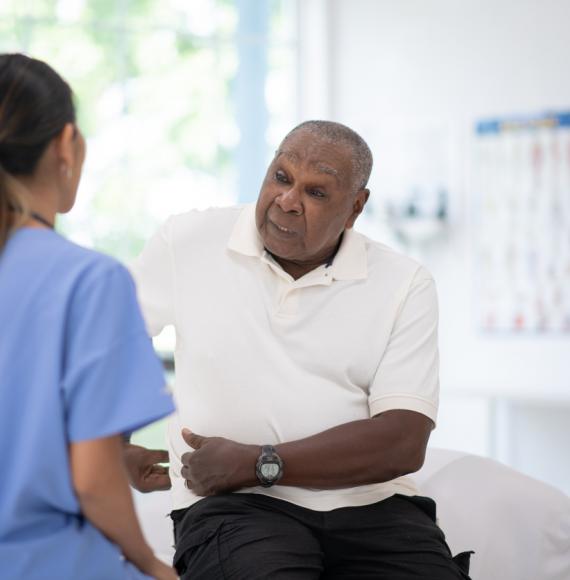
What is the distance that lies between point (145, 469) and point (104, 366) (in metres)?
0.85

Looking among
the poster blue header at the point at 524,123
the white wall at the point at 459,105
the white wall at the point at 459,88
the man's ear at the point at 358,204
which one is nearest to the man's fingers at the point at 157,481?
the man's ear at the point at 358,204

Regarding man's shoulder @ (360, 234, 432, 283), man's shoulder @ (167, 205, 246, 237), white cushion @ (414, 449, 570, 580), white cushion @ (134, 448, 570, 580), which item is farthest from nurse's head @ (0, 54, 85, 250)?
white cushion @ (414, 449, 570, 580)

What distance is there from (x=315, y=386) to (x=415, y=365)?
197mm

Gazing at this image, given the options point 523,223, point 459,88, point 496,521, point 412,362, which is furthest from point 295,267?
point 459,88

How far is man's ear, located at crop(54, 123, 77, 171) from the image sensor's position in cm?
122

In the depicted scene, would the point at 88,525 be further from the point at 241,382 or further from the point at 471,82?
the point at 471,82

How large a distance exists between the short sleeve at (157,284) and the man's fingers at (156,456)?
0.23 meters

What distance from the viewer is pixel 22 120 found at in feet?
3.88

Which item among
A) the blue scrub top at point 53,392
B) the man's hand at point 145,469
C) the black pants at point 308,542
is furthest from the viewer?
the man's hand at point 145,469

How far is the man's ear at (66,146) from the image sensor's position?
1.22m

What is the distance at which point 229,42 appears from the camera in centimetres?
466

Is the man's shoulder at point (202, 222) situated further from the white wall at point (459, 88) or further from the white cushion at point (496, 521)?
the white wall at point (459, 88)

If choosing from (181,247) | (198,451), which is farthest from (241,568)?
(181,247)

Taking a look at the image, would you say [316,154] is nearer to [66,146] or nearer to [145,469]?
[145,469]
